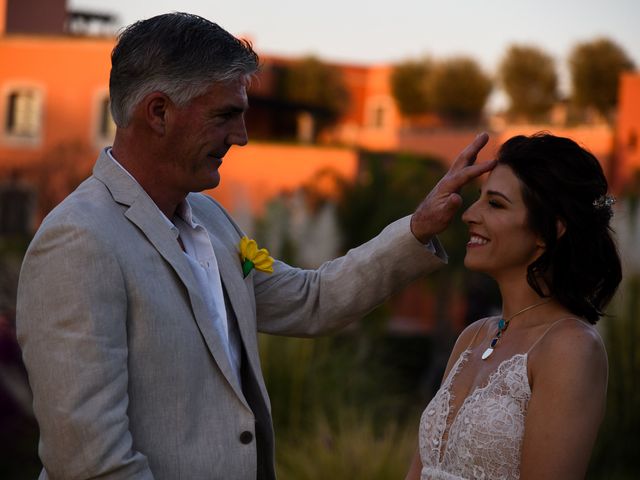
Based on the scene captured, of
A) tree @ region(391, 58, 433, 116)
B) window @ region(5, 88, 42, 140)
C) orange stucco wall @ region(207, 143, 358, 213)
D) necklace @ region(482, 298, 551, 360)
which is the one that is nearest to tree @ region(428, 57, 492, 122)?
tree @ region(391, 58, 433, 116)

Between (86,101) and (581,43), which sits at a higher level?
(581,43)

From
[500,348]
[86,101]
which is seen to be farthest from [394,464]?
[86,101]

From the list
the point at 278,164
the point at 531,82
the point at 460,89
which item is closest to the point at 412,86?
the point at 460,89

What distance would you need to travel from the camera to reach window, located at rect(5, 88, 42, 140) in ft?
91.8

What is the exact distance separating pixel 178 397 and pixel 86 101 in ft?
83.5

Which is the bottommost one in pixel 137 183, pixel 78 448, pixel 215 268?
pixel 78 448

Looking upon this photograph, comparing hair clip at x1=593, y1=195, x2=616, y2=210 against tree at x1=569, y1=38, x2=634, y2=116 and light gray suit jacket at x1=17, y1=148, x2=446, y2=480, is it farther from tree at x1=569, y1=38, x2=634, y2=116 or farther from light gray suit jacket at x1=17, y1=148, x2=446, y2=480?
tree at x1=569, y1=38, x2=634, y2=116

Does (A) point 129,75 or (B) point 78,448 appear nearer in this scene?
(B) point 78,448

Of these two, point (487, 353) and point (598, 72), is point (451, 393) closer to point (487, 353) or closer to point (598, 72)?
A: point (487, 353)

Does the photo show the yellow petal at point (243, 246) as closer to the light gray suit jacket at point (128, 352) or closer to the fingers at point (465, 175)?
the light gray suit jacket at point (128, 352)

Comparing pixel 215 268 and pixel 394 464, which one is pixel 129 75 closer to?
pixel 215 268

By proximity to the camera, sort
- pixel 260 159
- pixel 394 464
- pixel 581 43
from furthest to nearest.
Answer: pixel 581 43 < pixel 260 159 < pixel 394 464

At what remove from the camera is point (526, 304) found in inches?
129

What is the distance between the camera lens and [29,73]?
2741 centimetres
